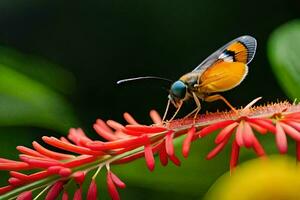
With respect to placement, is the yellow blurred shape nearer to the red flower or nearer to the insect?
the red flower

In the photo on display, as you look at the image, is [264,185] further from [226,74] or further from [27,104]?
[27,104]

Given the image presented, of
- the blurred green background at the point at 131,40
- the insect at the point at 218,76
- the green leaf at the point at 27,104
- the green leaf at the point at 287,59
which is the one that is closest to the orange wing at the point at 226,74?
the insect at the point at 218,76

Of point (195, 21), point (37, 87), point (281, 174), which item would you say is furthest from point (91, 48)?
point (281, 174)

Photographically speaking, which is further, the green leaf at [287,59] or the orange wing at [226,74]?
the green leaf at [287,59]

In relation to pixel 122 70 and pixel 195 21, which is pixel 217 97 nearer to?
pixel 195 21

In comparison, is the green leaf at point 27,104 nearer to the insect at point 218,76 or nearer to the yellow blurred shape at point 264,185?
the insect at point 218,76

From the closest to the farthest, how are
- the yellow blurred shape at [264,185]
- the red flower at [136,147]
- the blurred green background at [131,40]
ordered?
the yellow blurred shape at [264,185], the red flower at [136,147], the blurred green background at [131,40]
